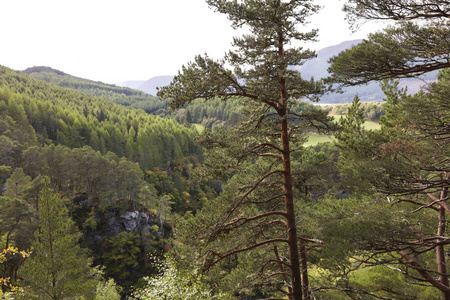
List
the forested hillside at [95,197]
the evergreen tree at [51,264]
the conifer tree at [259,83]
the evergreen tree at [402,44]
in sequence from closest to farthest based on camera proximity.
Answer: the evergreen tree at [402,44] < the conifer tree at [259,83] < the evergreen tree at [51,264] < the forested hillside at [95,197]

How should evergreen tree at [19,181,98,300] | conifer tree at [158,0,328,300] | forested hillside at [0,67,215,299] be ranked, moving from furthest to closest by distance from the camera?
forested hillside at [0,67,215,299] → evergreen tree at [19,181,98,300] → conifer tree at [158,0,328,300]

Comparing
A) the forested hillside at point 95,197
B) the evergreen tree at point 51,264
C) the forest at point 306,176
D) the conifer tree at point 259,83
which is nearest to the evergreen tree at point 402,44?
the forest at point 306,176

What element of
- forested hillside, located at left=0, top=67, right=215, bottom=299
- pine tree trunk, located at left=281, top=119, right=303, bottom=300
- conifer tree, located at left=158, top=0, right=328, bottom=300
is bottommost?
forested hillside, located at left=0, top=67, right=215, bottom=299

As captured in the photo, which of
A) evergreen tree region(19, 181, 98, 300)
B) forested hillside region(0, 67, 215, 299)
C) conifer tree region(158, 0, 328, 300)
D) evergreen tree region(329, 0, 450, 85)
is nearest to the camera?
evergreen tree region(329, 0, 450, 85)

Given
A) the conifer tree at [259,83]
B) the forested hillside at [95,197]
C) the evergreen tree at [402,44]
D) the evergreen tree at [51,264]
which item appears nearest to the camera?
the evergreen tree at [402,44]

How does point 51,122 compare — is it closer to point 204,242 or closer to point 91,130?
point 91,130

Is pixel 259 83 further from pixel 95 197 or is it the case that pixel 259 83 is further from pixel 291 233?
pixel 95 197

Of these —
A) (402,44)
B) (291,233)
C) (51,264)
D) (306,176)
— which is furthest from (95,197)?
(402,44)

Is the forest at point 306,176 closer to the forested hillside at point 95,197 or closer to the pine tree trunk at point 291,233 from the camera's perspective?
the pine tree trunk at point 291,233

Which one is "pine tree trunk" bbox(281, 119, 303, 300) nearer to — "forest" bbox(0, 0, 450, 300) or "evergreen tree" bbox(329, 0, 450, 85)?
"forest" bbox(0, 0, 450, 300)

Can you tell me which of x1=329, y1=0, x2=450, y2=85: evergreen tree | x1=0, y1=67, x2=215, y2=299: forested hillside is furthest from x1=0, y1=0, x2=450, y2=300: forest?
x1=0, y1=67, x2=215, y2=299: forested hillside

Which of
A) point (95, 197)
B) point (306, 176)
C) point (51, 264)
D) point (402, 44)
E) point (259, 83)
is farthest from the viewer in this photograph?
point (95, 197)

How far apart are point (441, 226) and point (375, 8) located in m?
6.68

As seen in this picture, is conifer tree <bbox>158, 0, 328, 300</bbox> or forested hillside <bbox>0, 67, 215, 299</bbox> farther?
forested hillside <bbox>0, 67, 215, 299</bbox>
